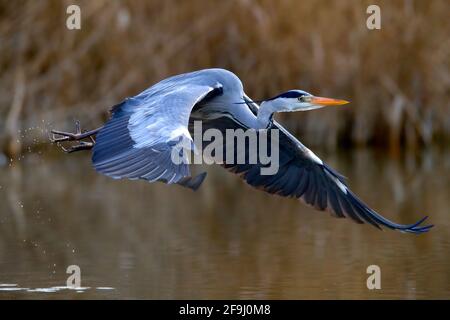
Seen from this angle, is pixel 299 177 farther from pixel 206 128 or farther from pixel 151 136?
pixel 151 136

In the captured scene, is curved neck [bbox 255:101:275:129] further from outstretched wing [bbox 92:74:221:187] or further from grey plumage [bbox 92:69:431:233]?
outstretched wing [bbox 92:74:221:187]

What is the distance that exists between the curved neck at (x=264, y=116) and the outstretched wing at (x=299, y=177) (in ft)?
0.54

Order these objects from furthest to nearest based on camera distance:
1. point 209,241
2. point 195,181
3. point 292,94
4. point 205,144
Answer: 1. point 209,241
2. point 205,144
3. point 292,94
4. point 195,181

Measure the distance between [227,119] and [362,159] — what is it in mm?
8541

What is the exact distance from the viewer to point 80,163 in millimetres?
15766

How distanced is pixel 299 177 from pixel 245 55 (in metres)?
8.67

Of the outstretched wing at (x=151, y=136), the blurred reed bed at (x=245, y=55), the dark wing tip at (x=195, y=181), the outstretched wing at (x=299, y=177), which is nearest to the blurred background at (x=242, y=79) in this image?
the blurred reed bed at (x=245, y=55)

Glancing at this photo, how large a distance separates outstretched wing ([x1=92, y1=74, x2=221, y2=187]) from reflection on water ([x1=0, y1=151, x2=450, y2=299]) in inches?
48.3

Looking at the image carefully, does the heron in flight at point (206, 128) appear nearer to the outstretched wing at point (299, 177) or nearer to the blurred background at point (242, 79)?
the outstretched wing at point (299, 177)

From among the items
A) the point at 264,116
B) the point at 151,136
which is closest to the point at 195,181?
the point at 151,136

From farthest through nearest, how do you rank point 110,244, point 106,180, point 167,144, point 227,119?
point 106,180, point 110,244, point 227,119, point 167,144

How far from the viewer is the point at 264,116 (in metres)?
7.06

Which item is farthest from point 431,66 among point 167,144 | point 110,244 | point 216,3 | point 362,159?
point 167,144

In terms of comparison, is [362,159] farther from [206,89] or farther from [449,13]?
[206,89]
